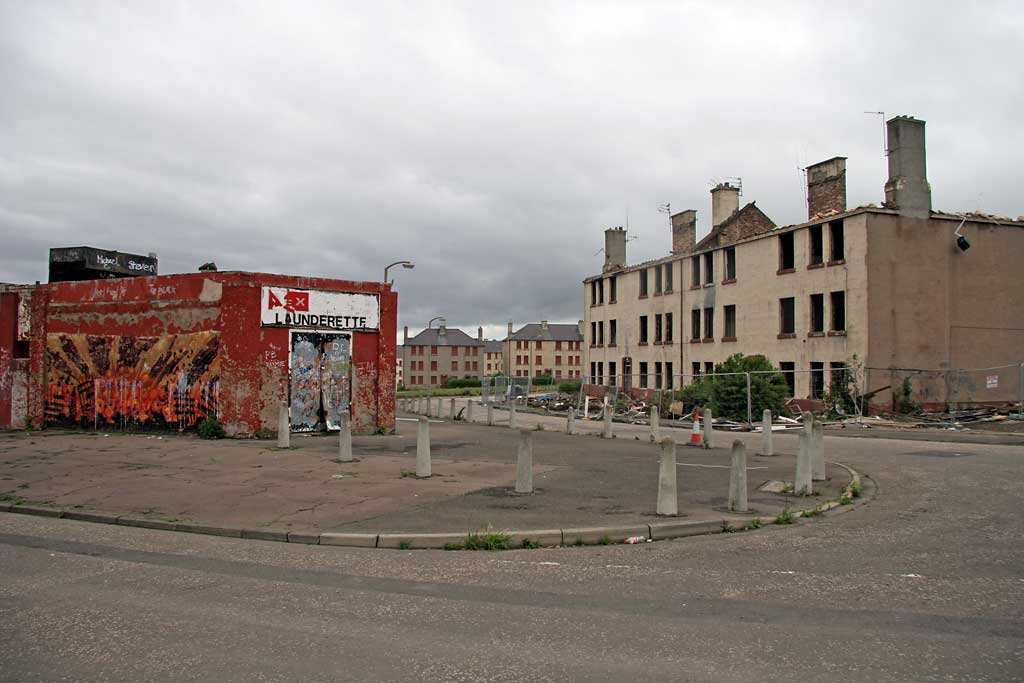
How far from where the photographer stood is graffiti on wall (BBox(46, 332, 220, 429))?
62.2ft

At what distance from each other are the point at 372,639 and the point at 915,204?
3299 centimetres

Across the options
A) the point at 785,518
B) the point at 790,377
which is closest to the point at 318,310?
the point at 785,518

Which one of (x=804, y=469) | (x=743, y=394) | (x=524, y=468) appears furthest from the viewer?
(x=743, y=394)

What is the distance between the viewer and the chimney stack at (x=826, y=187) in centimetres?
3381

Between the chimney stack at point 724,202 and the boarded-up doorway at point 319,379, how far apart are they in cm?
2834

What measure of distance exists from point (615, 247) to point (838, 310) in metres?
20.8

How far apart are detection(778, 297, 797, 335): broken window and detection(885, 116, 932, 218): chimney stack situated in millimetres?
6142

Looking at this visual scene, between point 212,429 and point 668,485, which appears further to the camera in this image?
point 212,429

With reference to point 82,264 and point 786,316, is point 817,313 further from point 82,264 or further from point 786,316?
point 82,264

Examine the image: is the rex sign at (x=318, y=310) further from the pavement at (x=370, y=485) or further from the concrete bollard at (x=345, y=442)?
the concrete bollard at (x=345, y=442)

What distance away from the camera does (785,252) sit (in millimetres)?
35844

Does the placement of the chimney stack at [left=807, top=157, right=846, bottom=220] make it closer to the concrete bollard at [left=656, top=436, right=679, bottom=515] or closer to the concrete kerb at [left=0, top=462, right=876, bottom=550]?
the concrete bollard at [left=656, top=436, right=679, bottom=515]

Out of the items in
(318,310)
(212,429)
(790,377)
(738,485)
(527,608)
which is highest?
(318,310)

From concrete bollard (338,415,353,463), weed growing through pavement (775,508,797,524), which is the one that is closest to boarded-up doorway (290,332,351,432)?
concrete bollard (338,415,353,463)
